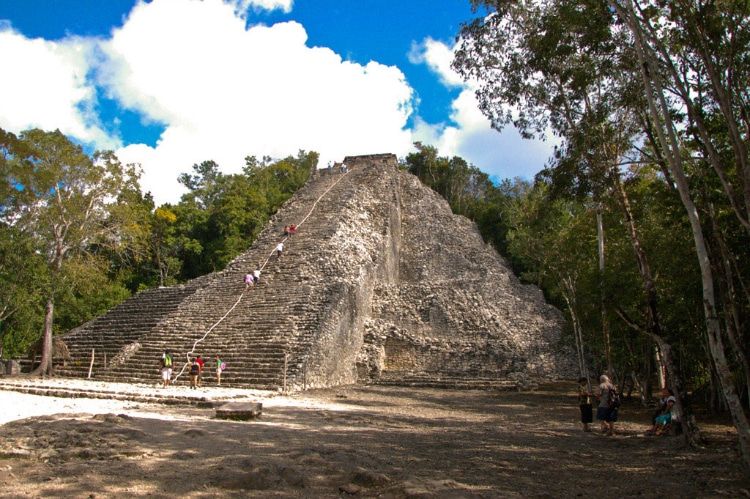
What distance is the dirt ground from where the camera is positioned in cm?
455

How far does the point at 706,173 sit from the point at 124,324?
704 inches

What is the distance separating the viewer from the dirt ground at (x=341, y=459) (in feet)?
14.9

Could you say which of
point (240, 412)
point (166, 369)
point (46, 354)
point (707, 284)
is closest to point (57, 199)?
point (46, 354)

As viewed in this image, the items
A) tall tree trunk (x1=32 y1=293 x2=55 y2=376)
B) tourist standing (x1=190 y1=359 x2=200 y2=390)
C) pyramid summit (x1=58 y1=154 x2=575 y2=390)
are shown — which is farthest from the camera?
tall tree trunk (x1=32 y1=293 x2=55 y2=376)

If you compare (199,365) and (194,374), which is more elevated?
(199,365)

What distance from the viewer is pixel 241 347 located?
1461 cm

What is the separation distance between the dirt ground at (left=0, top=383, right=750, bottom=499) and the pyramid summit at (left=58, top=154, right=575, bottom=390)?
529cm

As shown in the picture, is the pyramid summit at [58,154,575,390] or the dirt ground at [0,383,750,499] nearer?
the dirt ground at [0,383,750,499]

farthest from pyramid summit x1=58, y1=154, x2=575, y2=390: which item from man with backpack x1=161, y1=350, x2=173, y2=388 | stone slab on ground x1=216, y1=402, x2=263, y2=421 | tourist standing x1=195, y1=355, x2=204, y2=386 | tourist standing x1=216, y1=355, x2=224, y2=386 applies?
stone slab on ground x1=216, y1=402, x2=263, y2=421

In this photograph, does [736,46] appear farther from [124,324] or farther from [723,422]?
[124,324]

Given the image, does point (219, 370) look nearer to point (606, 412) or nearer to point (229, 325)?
point (229, 325)

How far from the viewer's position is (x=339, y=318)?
53.5ft

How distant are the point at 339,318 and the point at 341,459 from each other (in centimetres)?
1059

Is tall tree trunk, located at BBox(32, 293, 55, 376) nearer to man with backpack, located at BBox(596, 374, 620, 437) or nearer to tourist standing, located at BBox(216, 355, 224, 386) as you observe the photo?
tourist standing, located at BBox(216, 355, 224, 386)
